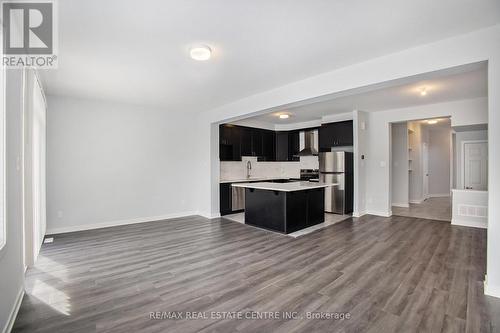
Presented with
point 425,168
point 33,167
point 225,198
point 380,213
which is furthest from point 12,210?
point 425,168

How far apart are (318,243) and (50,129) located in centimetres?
528

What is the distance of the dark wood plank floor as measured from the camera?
2018 mm

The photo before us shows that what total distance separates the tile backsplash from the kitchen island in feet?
5.71

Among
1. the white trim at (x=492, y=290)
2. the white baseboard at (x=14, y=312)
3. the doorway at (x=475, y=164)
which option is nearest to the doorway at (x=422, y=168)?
the doorway at (x=475, y=164)

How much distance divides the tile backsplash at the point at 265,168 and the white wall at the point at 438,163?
5.36 meters

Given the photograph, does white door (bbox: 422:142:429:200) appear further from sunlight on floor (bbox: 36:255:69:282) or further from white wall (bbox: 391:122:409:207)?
sunlight on floor (bbox: 36:255:69:282)

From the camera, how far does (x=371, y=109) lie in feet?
19.6

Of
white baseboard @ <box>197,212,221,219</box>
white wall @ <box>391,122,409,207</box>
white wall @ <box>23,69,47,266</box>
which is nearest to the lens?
white wall @ <box>23,69,47,266</box>

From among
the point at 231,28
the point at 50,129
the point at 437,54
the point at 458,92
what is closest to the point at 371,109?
the point at 458,92

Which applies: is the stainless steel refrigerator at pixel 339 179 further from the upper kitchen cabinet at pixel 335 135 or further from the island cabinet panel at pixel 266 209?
the island cabinet panel at pixel 266 209

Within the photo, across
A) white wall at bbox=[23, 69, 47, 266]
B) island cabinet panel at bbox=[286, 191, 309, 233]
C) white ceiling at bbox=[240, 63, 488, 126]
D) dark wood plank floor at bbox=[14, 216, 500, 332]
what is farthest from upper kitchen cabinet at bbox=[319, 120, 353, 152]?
white wall at bbox=[23, 69, 47, 266]

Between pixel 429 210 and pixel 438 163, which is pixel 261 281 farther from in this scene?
pixel 438 163

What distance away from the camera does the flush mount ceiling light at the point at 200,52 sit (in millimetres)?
2701

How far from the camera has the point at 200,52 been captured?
2.74 m
